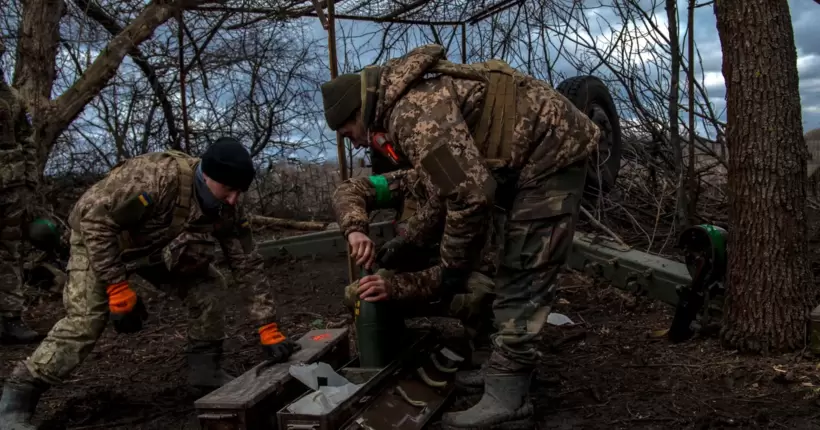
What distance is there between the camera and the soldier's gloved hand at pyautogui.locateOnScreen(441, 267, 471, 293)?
372 centimetres

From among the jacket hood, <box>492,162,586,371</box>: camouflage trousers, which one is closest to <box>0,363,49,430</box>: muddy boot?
the jacket hood

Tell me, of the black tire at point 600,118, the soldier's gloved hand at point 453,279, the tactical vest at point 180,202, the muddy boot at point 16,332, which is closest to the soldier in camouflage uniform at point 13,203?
the muddy boot at point 16,332

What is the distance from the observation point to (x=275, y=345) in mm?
3686

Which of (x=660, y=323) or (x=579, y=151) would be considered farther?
(x=660, y=323)

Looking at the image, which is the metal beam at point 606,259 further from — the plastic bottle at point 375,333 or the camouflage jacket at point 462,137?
the plastic bottle at point 375,333

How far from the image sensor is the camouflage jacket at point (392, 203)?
3.52 metres

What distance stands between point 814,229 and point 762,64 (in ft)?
10.6

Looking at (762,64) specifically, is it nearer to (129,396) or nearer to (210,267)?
(210,267)

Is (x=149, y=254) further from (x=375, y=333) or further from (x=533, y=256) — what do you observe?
(x=533, y=256)

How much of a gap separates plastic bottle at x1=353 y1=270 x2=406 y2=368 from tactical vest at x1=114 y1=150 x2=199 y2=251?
107cm

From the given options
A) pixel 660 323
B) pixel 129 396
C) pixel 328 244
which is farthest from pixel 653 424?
pixel 328 244

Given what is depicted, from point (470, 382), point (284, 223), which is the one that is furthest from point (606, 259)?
point (284, 223)

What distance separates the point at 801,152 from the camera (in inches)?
150

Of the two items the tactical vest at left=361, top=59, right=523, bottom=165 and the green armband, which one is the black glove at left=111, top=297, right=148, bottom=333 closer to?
the green armband
